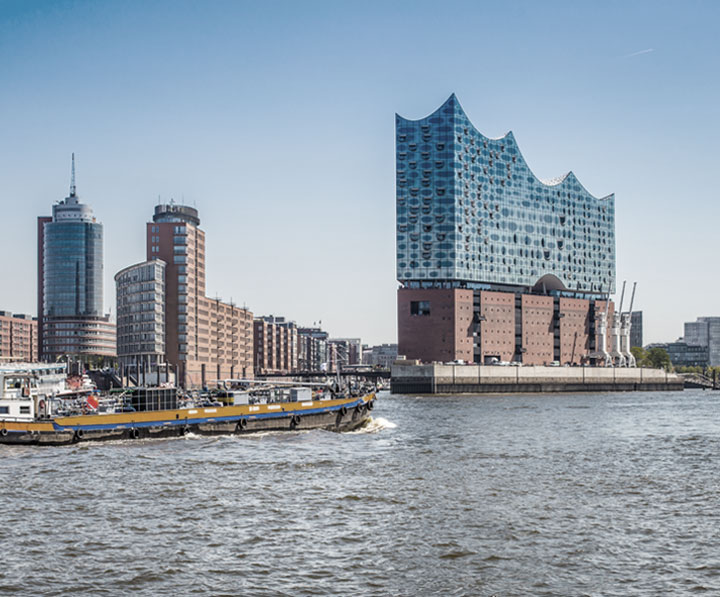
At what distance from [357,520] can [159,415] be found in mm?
33894

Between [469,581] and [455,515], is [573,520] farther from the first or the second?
[469,581]

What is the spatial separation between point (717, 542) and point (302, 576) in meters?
14.1

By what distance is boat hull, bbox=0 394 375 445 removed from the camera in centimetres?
6150

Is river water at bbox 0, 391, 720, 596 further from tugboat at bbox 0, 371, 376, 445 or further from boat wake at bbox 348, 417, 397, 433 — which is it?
boat wake at bbox 348, 417, 397, 433

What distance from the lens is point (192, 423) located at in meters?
67.9

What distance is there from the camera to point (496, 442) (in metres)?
67.6

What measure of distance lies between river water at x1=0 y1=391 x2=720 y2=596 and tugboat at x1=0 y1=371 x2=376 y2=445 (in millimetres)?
2067

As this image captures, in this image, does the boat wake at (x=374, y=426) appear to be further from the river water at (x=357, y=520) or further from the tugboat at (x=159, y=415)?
the river water at (x=357, y=520)

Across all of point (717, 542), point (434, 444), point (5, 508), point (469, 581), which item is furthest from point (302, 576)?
point (434, 444)

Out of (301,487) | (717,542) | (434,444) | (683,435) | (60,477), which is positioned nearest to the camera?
(717,542)

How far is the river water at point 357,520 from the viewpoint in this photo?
26984 mm

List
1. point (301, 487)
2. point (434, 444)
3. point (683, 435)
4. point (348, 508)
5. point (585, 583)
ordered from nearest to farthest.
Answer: point (585, 583), point (348, 508), point (301, 487), point (434, 444), point (683, 435)

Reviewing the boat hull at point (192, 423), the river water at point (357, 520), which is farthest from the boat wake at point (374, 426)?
the river water at point (357, 520)

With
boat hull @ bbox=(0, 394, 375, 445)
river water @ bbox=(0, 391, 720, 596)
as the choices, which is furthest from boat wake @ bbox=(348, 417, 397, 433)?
river water @ bbox=(0, 391, 720, 596)
